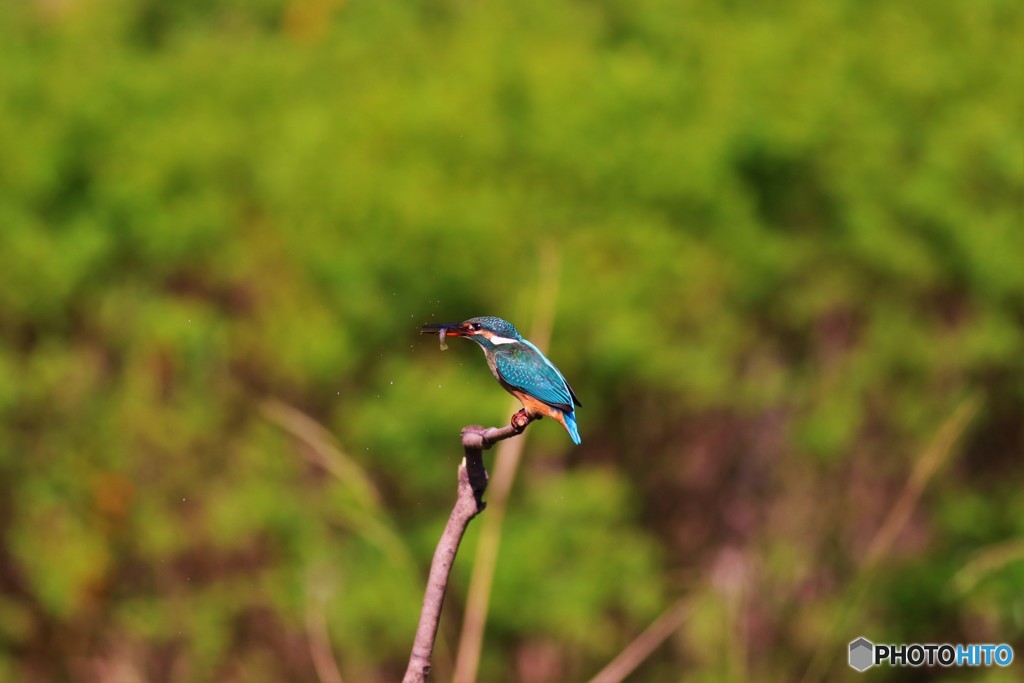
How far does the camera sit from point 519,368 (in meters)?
2.56

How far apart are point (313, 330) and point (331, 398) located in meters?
1.03

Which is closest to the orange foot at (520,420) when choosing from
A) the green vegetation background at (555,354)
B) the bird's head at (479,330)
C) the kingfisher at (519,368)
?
the kingfisher at (519,368)

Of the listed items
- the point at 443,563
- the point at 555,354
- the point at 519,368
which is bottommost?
the point at 443,563

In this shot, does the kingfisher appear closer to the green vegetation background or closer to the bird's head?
the bird's head

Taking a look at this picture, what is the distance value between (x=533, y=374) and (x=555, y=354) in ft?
45.1

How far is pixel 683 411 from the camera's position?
1816cm

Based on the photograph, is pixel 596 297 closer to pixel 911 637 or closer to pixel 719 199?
pixel 719 199

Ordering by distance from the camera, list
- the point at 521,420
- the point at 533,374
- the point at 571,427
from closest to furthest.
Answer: the point at 521,420 → the point at 533,374 → the point at 571,427

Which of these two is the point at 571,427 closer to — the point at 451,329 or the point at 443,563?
the point at 451,329

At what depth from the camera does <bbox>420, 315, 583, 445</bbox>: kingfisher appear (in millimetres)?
2514

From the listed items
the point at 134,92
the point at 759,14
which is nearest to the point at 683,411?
the point at 759,14

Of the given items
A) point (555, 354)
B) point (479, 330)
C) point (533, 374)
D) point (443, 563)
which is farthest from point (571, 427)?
point (555, 354)

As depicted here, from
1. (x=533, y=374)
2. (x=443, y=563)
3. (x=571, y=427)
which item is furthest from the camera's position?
(x=571, y=427)

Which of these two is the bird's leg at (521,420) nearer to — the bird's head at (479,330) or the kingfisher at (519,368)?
the kingfisher at (519,368)
